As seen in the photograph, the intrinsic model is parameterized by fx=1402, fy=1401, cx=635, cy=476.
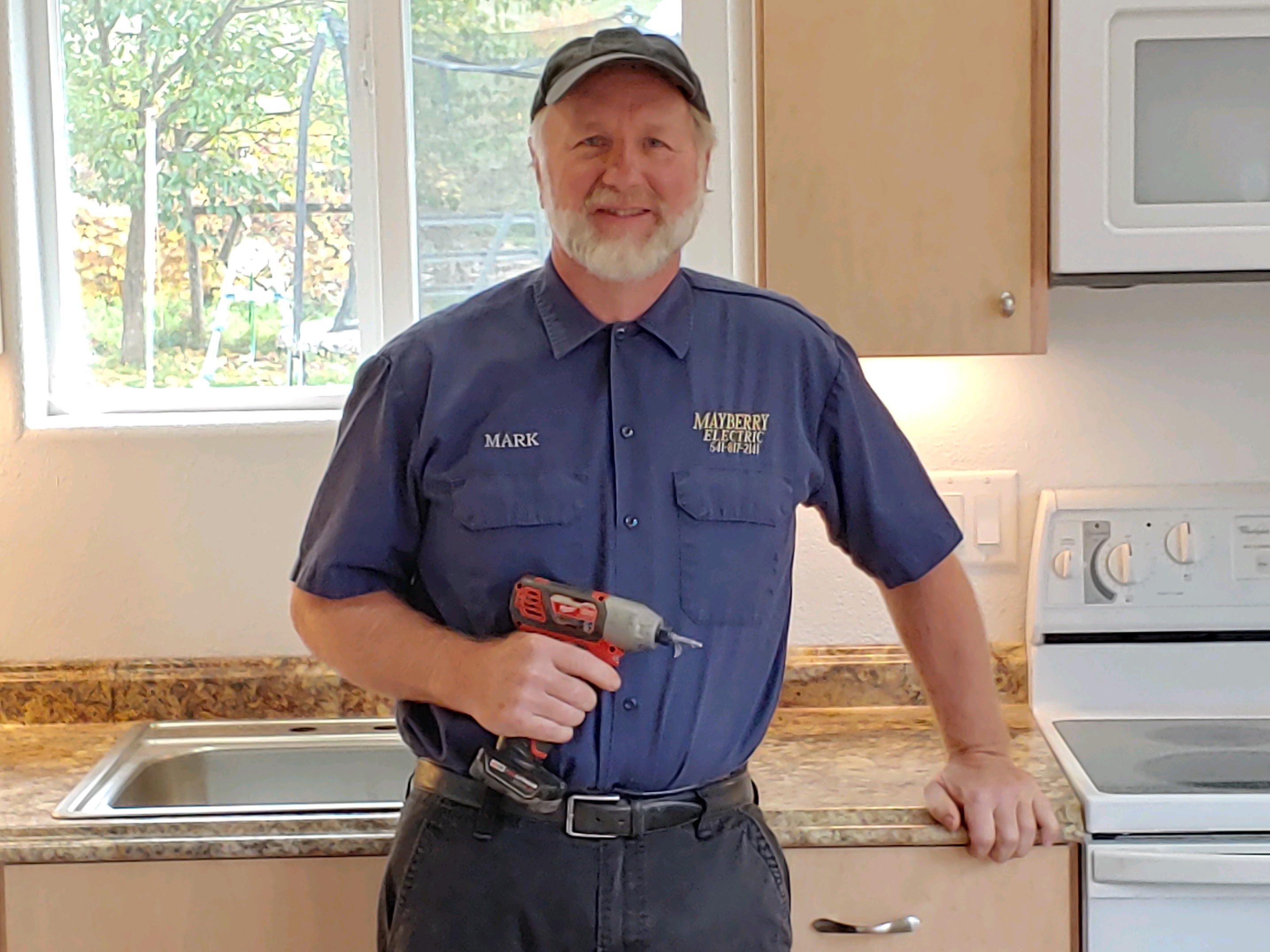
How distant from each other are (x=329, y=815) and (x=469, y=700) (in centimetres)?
41

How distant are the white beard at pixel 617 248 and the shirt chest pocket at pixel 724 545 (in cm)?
22

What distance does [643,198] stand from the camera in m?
1.46

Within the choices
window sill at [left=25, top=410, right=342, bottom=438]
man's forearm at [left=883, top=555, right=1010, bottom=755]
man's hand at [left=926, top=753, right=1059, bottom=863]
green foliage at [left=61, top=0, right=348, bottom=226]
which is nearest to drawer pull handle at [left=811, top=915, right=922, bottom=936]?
man's hand at [left=926, top=753, right=1059, bottom=863]

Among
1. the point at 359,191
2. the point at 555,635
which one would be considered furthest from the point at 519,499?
the point at 359,191

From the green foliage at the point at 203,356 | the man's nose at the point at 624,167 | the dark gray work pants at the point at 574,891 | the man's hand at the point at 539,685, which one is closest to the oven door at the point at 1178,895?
the dark gray work pants at the point at 574,891

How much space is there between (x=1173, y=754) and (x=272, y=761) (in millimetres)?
1279

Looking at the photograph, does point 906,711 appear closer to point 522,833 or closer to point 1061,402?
point 1061,402

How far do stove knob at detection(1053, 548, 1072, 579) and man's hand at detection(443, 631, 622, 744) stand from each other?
966mm

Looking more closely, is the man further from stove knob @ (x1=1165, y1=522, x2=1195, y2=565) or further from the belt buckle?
stove knob @ (x1=1165, y1=522, x2=1195, y2=565)

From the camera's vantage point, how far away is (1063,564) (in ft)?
6.85

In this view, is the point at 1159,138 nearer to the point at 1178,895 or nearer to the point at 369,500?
the point at 1178,895

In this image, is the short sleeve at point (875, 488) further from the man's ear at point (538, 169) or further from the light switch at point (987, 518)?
the light switch at point (987, 518)

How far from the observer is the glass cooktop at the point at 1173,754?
1.72m

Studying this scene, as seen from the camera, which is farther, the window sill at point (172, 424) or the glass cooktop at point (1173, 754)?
the window sill at point (172, 424)
